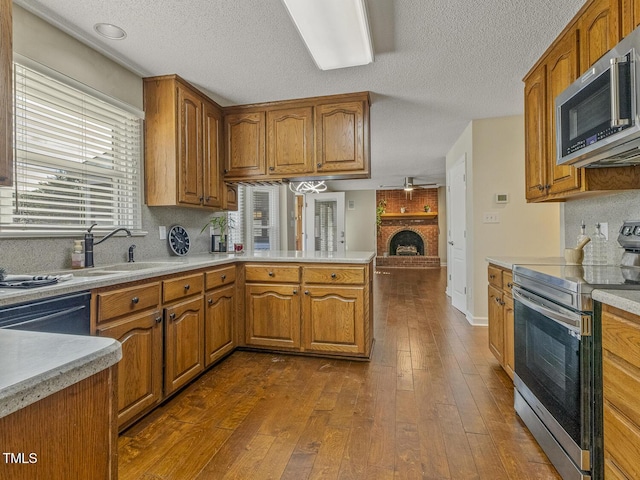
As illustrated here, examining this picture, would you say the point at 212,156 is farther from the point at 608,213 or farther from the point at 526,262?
the point at 608,213

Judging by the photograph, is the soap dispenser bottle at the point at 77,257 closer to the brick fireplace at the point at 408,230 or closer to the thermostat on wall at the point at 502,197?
the thermostat on wall at the point at 502,197

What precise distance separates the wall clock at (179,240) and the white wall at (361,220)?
7477 mm

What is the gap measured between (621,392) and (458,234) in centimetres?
374

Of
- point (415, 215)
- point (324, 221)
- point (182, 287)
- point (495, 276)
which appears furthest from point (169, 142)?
point (415, 215)

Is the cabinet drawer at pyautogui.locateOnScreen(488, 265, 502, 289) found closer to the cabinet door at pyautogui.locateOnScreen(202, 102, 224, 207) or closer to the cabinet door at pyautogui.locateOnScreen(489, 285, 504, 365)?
the cabinet door at pyautogui.locateOnScreen(489, 285, 504, 365)

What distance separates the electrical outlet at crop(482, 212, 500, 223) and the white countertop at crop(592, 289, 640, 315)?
2796mm

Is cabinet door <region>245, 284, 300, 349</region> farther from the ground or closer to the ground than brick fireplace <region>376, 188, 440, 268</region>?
closer to the ground

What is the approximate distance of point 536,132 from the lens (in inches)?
102

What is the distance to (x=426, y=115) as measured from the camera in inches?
152

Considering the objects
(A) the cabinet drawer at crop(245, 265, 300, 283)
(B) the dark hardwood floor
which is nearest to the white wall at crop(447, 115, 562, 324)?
(B) the dark hardwood floor

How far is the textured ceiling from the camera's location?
1986 millimetres

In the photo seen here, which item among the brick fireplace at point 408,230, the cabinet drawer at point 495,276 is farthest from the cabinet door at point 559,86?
the brick fireplace at point 408,230

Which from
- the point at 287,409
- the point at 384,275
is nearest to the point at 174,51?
the point at 287,409

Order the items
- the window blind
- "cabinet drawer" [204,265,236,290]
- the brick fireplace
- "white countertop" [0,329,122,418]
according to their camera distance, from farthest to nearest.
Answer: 1. the brick fireplace
2. "cabinet drawer" [204,265,236,290]
3. the window blind
4. "white countertop" [0,329,122,418]
